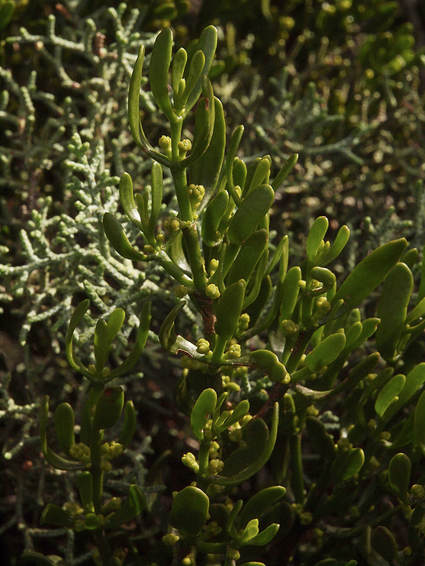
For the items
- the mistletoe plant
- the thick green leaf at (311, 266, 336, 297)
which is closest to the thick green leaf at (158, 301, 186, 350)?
the mistletoe plant

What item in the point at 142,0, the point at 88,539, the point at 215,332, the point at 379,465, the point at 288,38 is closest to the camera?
the point at 215,332

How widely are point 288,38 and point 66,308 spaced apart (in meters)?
0.74

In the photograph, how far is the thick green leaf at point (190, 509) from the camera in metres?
0.52

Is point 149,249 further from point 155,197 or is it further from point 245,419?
point 245,419

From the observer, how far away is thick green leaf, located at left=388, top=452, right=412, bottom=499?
56 cm

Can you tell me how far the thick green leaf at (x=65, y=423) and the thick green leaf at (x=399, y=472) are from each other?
266 mm

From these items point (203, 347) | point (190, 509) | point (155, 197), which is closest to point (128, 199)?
point (155, 197)

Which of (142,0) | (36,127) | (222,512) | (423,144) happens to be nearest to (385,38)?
(423,144)

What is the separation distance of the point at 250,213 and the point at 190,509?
0.74 ft

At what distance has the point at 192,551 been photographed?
0.63 meters

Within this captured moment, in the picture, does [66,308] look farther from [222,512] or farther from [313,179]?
[313,179]

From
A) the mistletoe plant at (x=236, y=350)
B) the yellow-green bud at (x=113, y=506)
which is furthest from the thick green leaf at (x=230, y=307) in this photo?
the yellow-green bud at (x=113, y=506)

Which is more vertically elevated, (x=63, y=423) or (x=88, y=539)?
(x=63, y=423)

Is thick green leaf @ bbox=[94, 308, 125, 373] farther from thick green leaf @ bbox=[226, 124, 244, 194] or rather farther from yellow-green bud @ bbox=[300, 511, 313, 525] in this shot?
yellow-green bud @ bbox=[300, 511, 313, 525]
